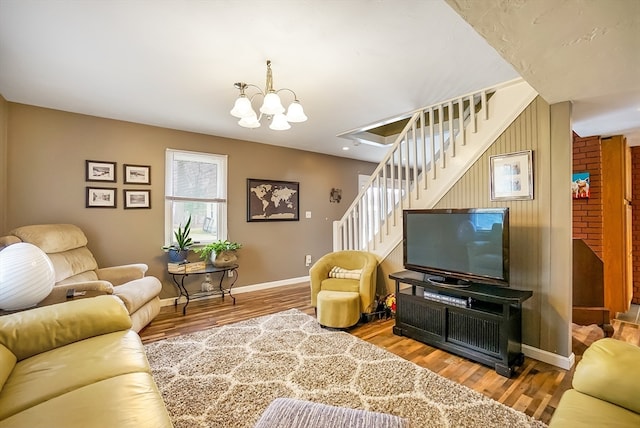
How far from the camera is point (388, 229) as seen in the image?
3557mm

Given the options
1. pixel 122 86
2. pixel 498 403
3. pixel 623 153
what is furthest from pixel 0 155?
pixel 623 153

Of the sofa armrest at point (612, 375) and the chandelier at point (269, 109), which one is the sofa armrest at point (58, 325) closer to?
the chandelier at point (269, 109)

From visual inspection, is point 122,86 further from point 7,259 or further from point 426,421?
point 426,421

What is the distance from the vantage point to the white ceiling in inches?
57.0

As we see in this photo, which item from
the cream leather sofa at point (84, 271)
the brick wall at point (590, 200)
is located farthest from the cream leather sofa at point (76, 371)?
the brick wall at point (590, 200)

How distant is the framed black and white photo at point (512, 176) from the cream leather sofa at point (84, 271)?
3523 mm

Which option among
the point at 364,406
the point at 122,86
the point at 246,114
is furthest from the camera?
the point at 122,86

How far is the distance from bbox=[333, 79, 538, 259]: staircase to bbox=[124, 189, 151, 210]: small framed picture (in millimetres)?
2576

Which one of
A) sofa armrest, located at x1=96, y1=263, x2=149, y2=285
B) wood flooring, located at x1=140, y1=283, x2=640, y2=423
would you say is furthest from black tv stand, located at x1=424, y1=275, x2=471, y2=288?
sofa armrest, located at x1=96, y1=263, x2=149, y2=285

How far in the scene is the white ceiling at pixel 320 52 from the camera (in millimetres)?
1448

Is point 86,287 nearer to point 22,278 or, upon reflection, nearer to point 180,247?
point 22,278

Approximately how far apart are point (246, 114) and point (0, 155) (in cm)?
268

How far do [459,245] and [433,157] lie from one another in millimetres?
1060

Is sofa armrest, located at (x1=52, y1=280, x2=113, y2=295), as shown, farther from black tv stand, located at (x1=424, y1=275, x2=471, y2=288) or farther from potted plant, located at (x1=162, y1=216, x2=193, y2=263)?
black tv stand, located at (x1=424, y1=275, x2=471, y2=288)
